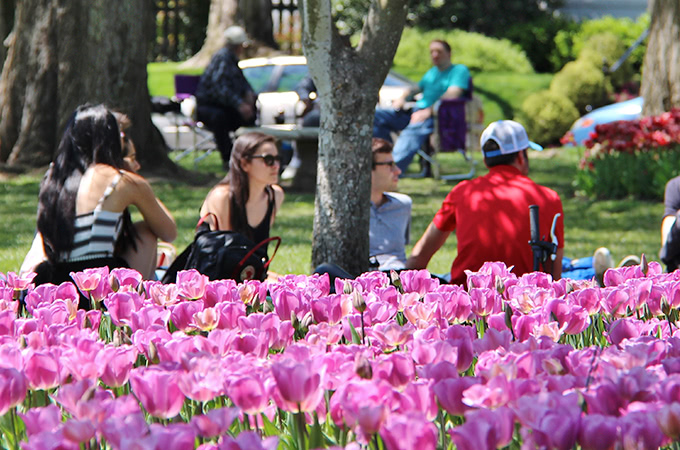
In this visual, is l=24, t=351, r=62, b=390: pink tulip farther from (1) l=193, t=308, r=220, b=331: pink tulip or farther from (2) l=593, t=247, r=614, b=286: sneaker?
(2) l=593, t=247, r=614, b=286: sneaker

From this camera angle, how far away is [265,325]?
2285mm

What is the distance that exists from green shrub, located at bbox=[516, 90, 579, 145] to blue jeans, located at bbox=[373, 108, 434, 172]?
17.8 ft

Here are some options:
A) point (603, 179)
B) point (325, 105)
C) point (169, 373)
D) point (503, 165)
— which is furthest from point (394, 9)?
point (603, 179)

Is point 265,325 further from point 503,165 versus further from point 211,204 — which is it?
point 211,204

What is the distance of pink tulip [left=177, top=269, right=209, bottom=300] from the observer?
9.21ft

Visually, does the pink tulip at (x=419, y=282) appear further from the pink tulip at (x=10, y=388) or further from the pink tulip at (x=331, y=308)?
the pink tulip at (x=10, y=388)

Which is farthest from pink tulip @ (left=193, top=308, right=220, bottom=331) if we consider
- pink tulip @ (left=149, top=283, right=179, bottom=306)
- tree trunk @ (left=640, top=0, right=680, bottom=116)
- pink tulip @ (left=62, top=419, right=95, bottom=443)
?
tree trunk @ (left=640, top=0, right=680, bottom=116)

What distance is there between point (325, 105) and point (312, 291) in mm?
2495

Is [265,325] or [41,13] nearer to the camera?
[265,325]

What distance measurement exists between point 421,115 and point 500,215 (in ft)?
24.5

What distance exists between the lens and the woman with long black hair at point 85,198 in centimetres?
485

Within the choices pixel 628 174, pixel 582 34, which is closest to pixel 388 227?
pixel 628 174

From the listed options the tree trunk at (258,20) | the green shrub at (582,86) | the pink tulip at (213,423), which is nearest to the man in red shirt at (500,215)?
the pink tulip at (213,423)

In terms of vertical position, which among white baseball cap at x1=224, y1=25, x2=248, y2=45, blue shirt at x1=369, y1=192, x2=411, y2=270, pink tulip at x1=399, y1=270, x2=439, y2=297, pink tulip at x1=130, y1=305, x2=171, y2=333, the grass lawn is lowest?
the grass lawn
